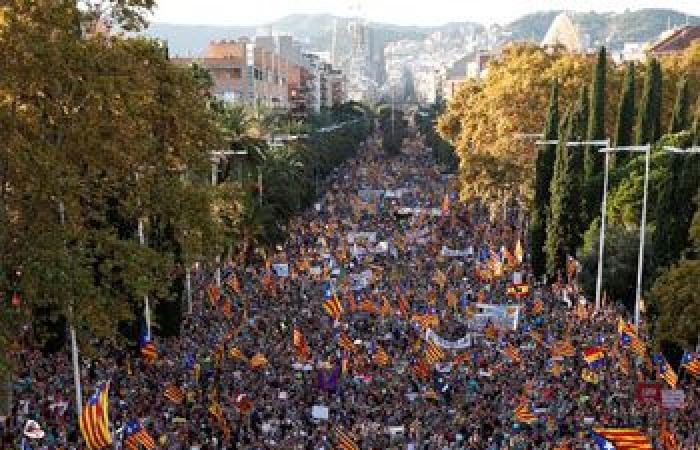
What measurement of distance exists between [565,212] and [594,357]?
55.5 feet

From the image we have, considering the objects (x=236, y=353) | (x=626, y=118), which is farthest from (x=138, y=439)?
(x=626, y=118)

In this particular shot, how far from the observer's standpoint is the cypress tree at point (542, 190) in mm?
46281

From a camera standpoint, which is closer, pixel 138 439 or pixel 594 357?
pixel 138 439

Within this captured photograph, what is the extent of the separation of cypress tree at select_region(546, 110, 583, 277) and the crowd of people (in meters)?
1.16

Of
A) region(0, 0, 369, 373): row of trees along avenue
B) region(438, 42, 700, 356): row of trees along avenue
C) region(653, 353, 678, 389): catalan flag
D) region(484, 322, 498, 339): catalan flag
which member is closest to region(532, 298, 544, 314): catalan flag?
region(438, 42, 700, 356): row of trees along avenue

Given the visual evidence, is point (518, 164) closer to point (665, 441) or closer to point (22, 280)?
point (665, 441)

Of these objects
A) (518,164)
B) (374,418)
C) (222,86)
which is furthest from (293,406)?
(222,86)

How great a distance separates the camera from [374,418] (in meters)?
24.5

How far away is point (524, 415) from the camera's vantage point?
22844mm

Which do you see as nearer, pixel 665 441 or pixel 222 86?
pixel 665 441

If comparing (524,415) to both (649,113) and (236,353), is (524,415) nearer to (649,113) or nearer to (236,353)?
(236,353)

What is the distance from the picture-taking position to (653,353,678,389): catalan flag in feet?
79.8

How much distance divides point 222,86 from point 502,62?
4897cm

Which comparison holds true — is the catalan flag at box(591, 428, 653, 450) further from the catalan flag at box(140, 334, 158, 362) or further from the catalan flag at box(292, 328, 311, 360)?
the catalan flag at box(140, 334, 158, 362)
